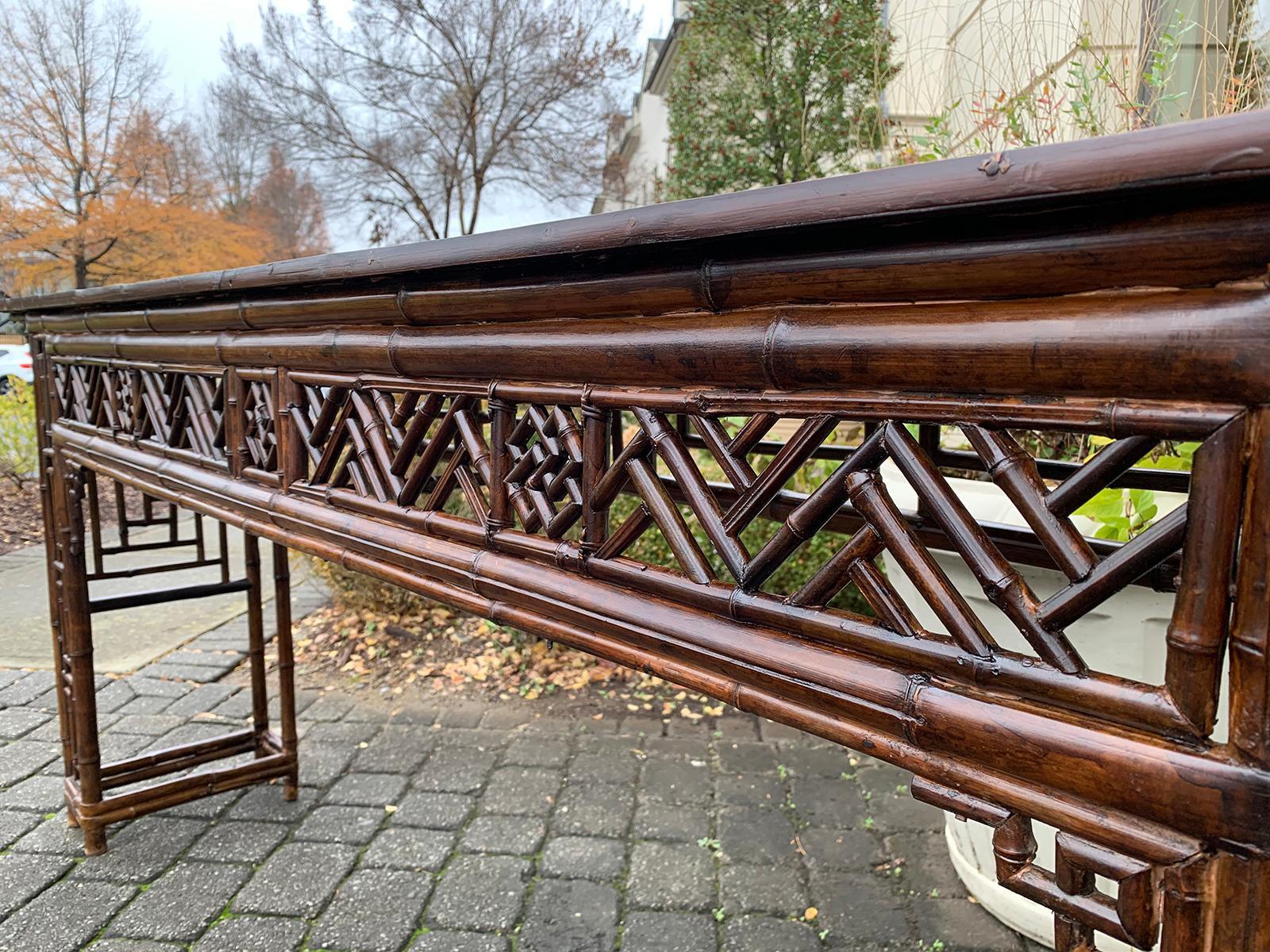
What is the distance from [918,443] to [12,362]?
13.7m

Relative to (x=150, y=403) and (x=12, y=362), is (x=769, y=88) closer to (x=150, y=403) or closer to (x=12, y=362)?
(x=150, y=403)

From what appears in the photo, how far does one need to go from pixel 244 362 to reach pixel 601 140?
31.2 feet

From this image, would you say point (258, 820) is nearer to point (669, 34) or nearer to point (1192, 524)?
point (1192, 524)

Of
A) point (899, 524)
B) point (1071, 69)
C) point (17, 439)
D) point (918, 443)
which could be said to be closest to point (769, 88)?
point (1071, 69)

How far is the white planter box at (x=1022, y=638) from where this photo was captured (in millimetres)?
1842

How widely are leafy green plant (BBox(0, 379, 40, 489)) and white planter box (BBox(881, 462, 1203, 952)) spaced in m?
8.07

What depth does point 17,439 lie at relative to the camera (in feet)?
24.5

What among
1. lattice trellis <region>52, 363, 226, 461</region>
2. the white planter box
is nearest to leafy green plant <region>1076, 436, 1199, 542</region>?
the white planter box

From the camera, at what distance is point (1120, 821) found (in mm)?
646

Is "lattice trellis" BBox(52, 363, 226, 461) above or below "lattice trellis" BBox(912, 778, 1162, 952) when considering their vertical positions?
above

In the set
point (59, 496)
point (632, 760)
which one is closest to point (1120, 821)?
point (632, 760)

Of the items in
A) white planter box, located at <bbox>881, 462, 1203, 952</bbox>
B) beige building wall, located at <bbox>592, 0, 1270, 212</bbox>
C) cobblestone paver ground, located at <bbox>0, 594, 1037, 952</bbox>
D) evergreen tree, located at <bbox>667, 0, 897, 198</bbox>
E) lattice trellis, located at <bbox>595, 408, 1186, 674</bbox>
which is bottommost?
cobblestone paver ground, located at <bbox>0, 594, 1037, 952</bbox>

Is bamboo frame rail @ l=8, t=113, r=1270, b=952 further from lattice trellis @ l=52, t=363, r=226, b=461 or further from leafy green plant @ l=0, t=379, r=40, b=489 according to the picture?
Result: leafy green plant @ l=0, t=379, r=40, b=489

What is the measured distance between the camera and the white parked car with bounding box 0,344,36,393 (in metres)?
10.8
